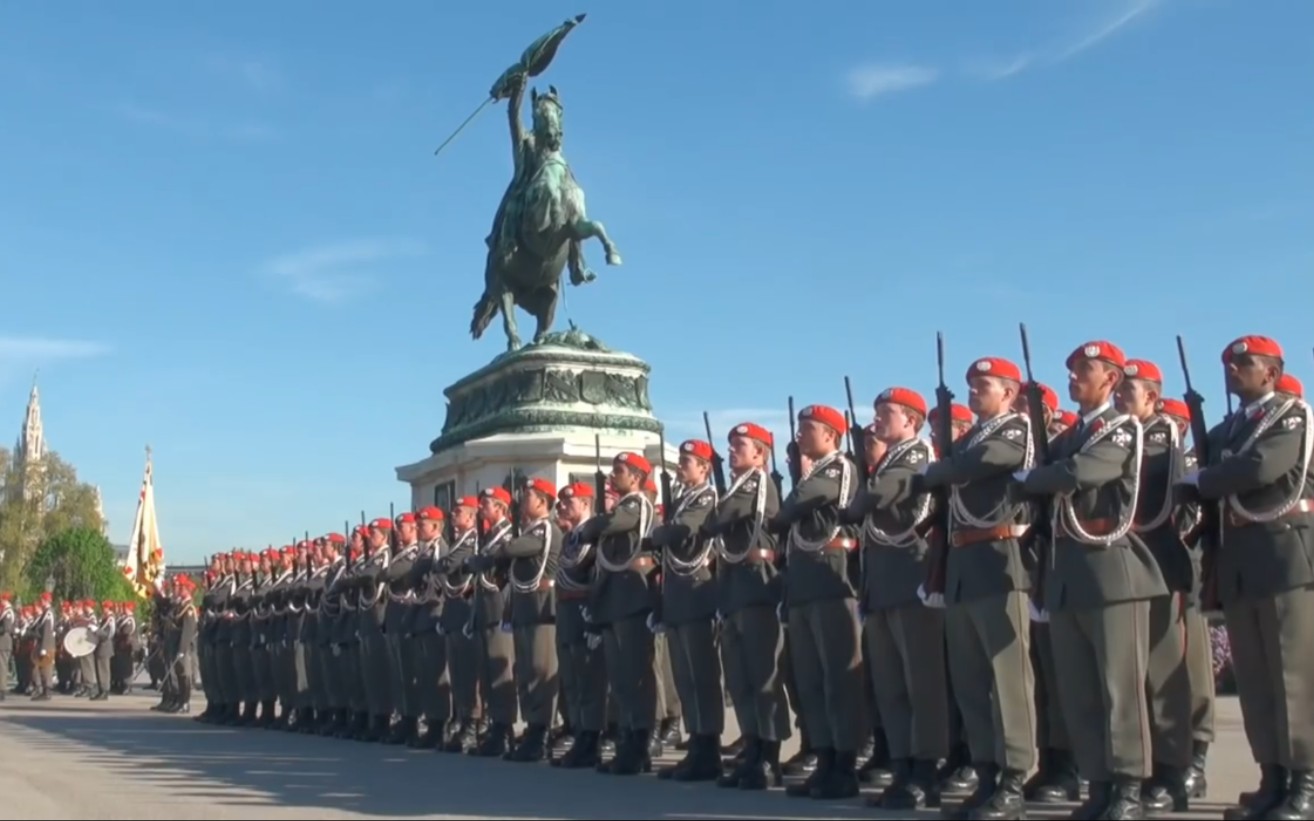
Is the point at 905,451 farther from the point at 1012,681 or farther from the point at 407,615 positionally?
the point at 407,615

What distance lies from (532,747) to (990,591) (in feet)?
14.6

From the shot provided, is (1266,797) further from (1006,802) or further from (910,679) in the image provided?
(910,679)

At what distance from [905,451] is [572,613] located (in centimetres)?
307

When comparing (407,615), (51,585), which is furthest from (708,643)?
(51,585)

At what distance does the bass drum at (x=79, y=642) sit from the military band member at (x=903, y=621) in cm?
2070

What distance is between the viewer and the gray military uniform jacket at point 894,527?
745 centimetres

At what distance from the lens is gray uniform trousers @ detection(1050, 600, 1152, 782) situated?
632cm

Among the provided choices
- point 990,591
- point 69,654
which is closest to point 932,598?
point 990,591

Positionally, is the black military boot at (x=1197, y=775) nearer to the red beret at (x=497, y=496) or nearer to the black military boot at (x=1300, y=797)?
the black military boot at (x=1300, y=797)

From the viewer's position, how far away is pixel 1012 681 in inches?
263

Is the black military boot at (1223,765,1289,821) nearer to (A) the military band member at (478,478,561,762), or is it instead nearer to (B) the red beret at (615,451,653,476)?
(B) the red beret at (615,451,653,476)

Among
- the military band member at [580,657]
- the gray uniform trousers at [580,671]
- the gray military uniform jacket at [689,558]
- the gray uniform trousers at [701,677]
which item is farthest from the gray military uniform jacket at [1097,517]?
the gray uniform trousers at [580,671]

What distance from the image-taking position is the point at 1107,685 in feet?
20.9

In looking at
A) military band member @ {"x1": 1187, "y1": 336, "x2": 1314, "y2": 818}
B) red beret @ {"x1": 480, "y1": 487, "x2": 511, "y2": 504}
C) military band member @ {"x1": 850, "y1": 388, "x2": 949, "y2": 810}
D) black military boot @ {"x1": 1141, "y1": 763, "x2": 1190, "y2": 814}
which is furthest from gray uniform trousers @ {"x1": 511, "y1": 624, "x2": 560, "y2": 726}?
military band member @ {"x1": 1187, "y1": 336, "x2": 1314, "y2": 818}
